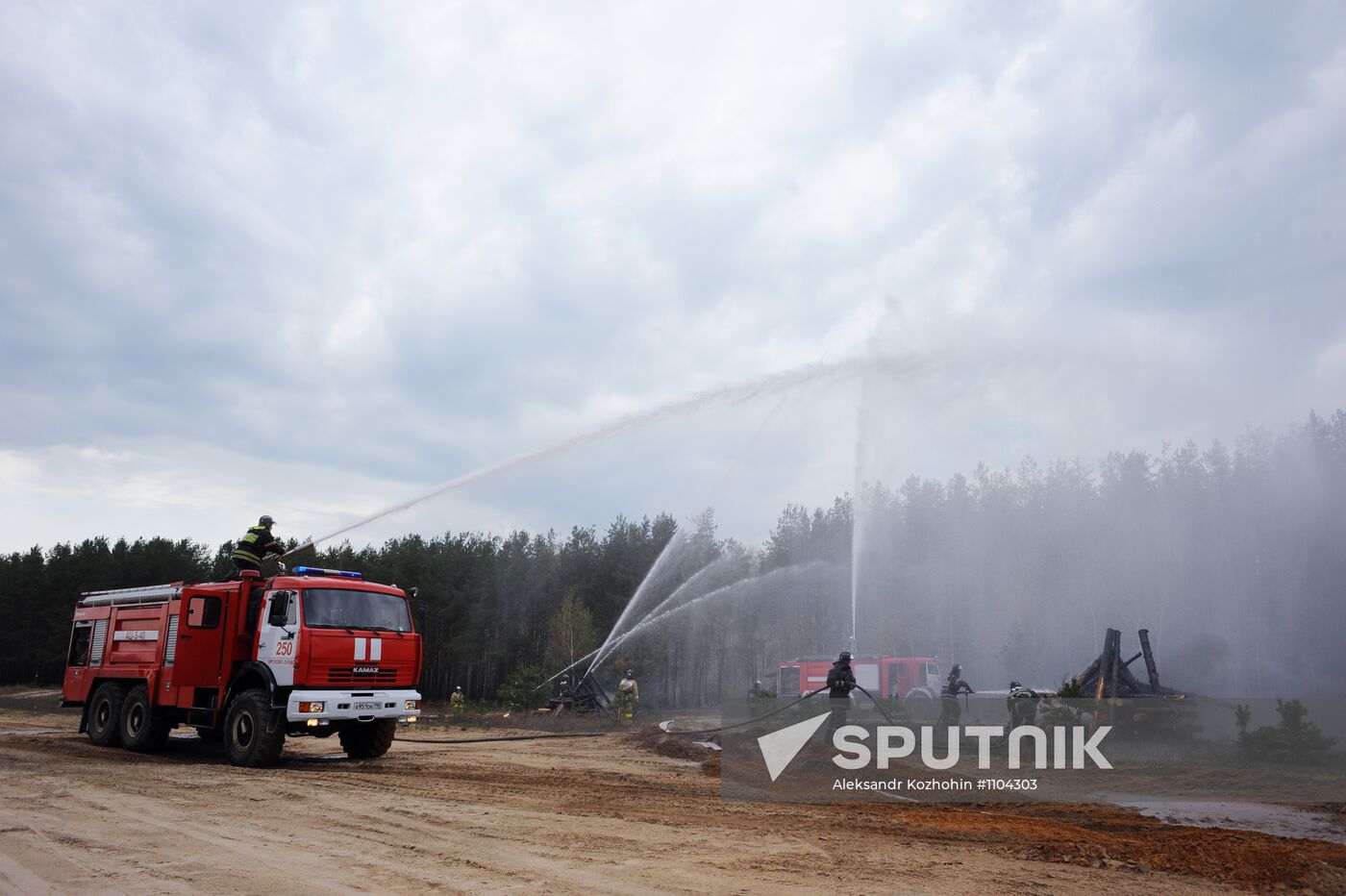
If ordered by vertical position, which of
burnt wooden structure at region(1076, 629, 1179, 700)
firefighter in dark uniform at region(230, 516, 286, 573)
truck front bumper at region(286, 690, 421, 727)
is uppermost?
firefighter in dark uniform at region(230, 516, 286, 573)

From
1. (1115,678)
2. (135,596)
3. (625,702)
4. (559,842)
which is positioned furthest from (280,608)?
(1115,678)

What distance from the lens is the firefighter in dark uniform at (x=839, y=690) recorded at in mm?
15539

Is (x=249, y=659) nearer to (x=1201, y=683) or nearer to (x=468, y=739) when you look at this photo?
(x=468, y=739)

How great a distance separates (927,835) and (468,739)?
1486 cm

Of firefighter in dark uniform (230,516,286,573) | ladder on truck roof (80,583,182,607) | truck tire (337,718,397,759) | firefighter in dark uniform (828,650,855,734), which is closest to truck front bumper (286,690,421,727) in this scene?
truck tire (337,718,397,759)

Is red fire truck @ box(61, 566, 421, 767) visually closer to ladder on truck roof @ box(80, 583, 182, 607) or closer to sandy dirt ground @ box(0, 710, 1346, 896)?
ladder on truck roof @ box(80, 583, 182, 607)

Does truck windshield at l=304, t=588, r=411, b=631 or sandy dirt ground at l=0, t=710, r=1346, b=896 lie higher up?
truck windshield at l=304, t=588, r=411, b=631

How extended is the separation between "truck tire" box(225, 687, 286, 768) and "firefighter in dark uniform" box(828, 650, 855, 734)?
31.8ft

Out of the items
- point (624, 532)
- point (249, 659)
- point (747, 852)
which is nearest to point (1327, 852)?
point (747, 852)

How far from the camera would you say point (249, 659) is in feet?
46.9

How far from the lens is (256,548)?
15.1 meters

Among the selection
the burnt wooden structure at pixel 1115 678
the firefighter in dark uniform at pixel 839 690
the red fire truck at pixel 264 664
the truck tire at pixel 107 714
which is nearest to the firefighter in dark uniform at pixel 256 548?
the red fire truck at pixel 264 664

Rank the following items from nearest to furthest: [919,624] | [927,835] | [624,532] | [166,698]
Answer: [927,835] < [166,698] < [919,624] < [624,532]

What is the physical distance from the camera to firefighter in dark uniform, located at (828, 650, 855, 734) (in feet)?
51.0
